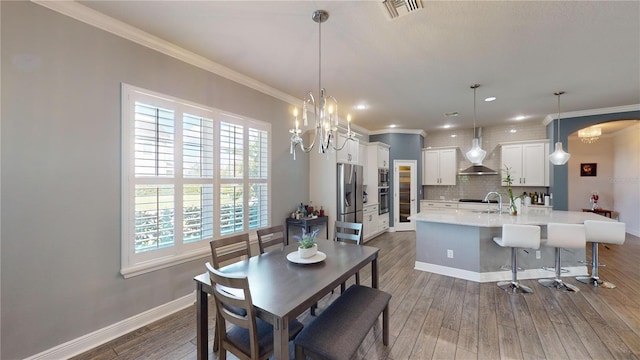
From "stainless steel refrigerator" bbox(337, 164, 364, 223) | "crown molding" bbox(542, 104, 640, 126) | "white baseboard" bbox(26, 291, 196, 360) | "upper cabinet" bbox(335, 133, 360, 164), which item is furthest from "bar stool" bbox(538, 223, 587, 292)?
"white baseboard" bbox(26, 291, 196, 360)

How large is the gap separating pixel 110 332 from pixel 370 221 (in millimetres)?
4992

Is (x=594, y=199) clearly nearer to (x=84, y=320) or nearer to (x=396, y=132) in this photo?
(x=396, y=132)

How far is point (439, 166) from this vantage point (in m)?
7.17

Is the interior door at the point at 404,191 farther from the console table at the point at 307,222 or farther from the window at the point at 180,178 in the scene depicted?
the window at the point at 180,178

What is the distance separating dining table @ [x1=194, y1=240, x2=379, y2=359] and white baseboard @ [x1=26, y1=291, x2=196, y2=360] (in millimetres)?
1152

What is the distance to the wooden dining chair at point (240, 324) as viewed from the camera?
141 cm

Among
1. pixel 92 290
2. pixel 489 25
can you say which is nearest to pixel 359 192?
pixel 489 25

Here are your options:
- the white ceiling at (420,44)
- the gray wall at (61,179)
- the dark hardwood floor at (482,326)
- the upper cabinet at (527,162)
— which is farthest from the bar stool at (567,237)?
the gray wall at (61,179)

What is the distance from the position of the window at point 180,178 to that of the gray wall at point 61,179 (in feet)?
0.38

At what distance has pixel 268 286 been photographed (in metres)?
1.71

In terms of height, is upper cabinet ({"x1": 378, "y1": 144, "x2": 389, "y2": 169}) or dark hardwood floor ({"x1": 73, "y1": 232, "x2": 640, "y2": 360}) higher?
upper cabinet ({"x1": 378, "y1": 144, "x2": 389, "y2": 169})

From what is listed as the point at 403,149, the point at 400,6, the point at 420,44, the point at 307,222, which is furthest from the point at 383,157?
the point at 400,6

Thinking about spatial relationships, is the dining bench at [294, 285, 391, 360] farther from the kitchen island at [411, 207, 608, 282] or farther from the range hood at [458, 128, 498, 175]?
the range hood at [458, 128, 498, 175]

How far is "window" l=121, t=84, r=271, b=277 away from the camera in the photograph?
244 centimetres
